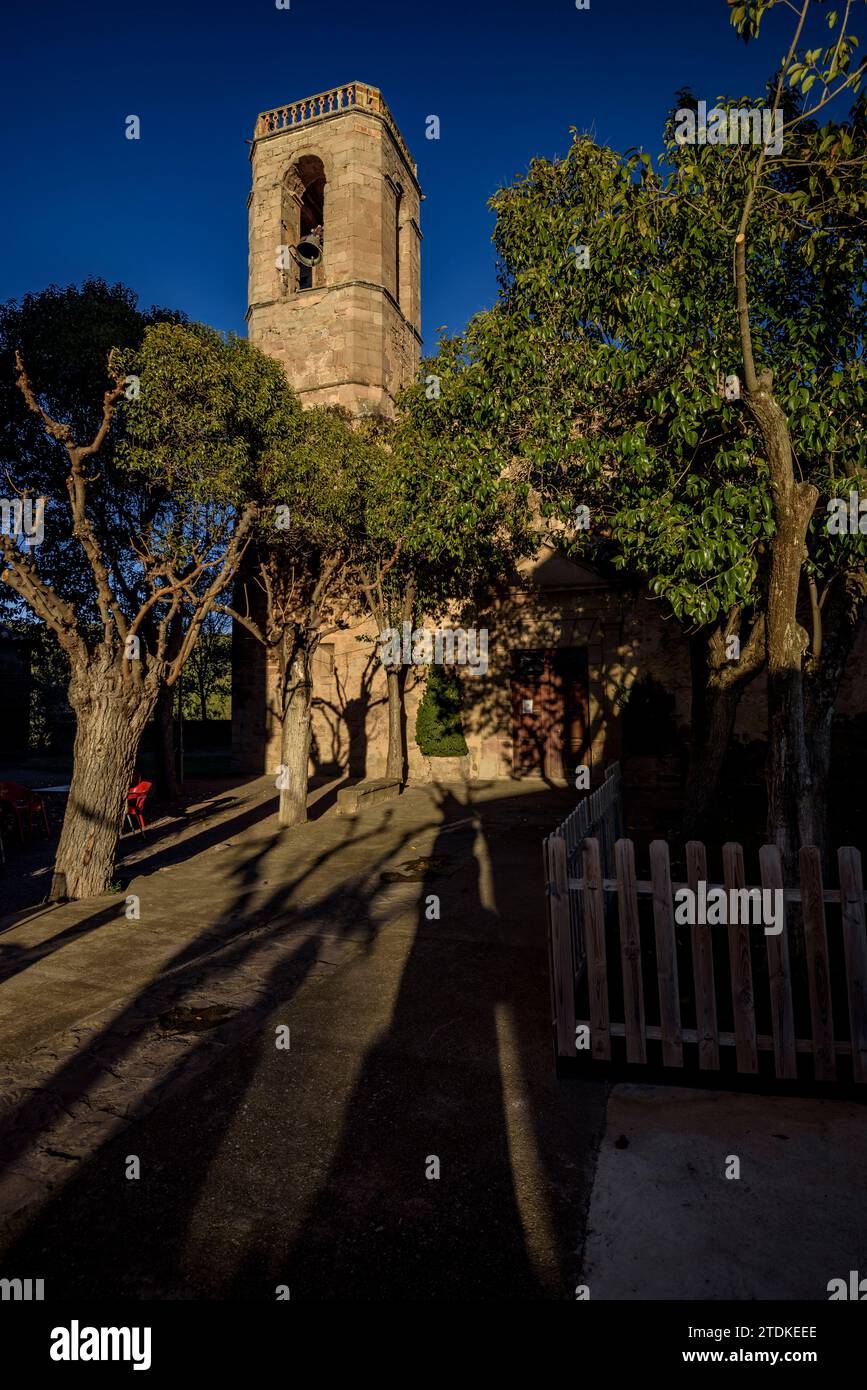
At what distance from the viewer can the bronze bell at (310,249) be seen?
22230 mm

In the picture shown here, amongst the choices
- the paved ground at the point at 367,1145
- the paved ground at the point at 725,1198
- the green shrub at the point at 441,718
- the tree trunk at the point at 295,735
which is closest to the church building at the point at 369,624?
the green shrub at the point at 441,718

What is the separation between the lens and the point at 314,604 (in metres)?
12.8

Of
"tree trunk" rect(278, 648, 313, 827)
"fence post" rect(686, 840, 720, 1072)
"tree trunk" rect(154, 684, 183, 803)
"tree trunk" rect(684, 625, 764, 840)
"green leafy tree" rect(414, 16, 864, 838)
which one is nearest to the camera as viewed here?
"fence post" rect(686, 840, 720, 1072)

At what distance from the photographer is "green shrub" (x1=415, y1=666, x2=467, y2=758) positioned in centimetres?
1802

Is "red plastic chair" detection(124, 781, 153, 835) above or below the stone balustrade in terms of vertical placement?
below

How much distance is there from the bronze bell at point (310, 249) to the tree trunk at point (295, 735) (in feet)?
53.4

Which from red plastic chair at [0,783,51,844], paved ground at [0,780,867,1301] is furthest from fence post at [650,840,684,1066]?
red plastic chair at [0,783,51,844]

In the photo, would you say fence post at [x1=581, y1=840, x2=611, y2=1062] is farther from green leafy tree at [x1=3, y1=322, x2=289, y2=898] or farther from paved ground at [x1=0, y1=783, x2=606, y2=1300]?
green leafy tree at [x1=3, y1=322, x2=289, y2=898]

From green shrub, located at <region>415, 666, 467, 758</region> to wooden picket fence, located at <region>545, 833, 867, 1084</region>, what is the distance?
13.7m

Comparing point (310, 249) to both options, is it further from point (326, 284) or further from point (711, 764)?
point (711, 764)

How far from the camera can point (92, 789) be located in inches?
326

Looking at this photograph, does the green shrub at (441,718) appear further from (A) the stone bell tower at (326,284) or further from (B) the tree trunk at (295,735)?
(B) the tree trunk at (295,735)

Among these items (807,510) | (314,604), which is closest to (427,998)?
(807,510)

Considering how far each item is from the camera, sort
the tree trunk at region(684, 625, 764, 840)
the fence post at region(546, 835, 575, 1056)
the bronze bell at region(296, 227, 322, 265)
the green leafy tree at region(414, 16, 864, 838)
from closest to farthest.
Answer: the fence post at region(546, 835, 575, 1056)
the green leafy tree at region(414, 16, 864, 838)
the tree trunk at region(684, 625, 764, 840)
the bronze bell at region(296, 227, 322, 265)
